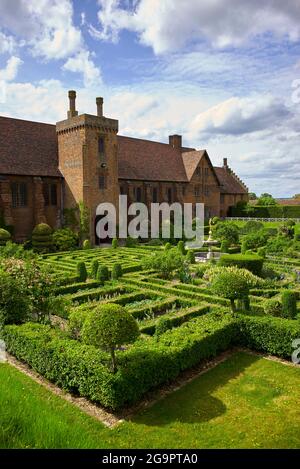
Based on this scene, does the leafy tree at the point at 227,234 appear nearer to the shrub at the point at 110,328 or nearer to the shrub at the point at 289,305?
the shrub at the point at 289,305

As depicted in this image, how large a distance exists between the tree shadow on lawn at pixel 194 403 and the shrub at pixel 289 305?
3.93m

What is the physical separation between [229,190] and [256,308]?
49758 millimetres

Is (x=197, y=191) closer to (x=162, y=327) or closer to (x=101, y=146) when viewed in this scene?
(x=101, y=146)

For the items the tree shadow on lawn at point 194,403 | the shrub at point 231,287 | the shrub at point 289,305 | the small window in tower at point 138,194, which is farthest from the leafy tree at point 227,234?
the tree shadow on lawn at point 194,403

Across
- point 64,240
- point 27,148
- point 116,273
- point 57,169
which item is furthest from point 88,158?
point 116,273

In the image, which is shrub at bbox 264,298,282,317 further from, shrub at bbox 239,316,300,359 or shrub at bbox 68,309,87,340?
shrub at bbox 68,309,87,340

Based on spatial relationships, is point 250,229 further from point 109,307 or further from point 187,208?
point 109,307

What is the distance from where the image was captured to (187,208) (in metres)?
50.8

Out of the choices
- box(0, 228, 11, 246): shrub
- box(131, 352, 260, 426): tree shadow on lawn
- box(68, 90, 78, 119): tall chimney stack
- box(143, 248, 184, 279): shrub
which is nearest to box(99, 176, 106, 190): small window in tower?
box(68, 90, 78, 119): tall chimney stack

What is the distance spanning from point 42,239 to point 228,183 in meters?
41.2

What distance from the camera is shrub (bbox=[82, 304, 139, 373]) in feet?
29.6

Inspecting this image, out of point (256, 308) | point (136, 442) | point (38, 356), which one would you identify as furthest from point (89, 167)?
point (136, 442)

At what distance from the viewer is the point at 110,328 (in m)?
9.05

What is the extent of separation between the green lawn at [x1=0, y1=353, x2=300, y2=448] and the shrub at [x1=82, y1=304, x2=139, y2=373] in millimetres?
1593
